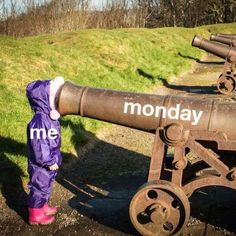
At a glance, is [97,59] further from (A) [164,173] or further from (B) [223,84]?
(A) [164,173]

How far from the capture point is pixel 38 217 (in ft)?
16.5

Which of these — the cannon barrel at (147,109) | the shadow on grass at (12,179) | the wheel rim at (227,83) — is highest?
the cannon barrel at (147,109)

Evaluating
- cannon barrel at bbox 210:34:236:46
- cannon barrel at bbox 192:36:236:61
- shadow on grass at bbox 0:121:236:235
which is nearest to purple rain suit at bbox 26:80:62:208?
shadow on grass at bbox 0:121:236:235

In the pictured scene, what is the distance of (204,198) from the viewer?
18.0 ft

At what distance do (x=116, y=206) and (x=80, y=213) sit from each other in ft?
1.40

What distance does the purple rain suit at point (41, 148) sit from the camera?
4.82 metres

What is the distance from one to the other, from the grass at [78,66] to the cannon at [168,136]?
88.1 inches

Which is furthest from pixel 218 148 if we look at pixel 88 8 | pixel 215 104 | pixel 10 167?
pixel 88 8

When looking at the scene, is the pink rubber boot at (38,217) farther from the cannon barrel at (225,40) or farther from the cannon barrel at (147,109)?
the cannon barrel at (225,40)

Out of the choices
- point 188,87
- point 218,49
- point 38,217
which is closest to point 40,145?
point 38,217

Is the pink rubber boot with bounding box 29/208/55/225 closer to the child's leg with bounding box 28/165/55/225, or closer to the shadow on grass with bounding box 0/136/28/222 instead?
the child's leg with bounding box 28/165/55/225

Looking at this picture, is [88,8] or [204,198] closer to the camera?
[204,198]

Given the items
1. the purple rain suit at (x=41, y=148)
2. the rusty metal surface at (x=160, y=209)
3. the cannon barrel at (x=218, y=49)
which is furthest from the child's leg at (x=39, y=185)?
the cannon barrel at (x=218, y=49)

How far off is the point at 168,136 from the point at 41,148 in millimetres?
1352
